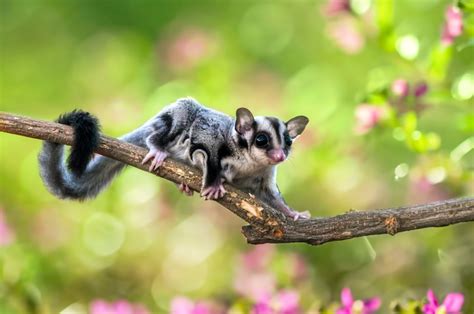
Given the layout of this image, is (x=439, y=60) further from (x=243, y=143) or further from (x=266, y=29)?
(x=266, y=29)

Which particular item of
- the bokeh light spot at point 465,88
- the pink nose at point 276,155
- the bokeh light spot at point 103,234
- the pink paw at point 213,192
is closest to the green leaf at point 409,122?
the bokeh light spot at point 465,88

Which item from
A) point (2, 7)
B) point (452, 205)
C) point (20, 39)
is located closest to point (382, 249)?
point (452, 205)

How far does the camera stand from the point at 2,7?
15.9 ft

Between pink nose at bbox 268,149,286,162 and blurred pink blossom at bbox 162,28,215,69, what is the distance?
65.4 inches

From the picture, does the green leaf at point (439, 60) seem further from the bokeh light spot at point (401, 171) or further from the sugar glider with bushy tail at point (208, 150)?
the sugar glider with bushy tail at point (208, 150)

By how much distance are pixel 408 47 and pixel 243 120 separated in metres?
0.53

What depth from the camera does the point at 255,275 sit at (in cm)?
276

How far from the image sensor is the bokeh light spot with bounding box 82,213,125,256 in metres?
3.31

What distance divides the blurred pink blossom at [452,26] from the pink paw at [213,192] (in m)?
0.71

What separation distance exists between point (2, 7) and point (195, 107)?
2.84 meters

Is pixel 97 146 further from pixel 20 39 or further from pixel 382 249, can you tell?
pixel 20 39

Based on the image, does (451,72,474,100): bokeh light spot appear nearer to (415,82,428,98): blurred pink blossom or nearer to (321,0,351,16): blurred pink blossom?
(415,82,428,98): blurred pink blossom

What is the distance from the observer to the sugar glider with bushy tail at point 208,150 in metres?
2.18

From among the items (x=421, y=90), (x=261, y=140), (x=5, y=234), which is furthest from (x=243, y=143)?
(x=5, y=234)
